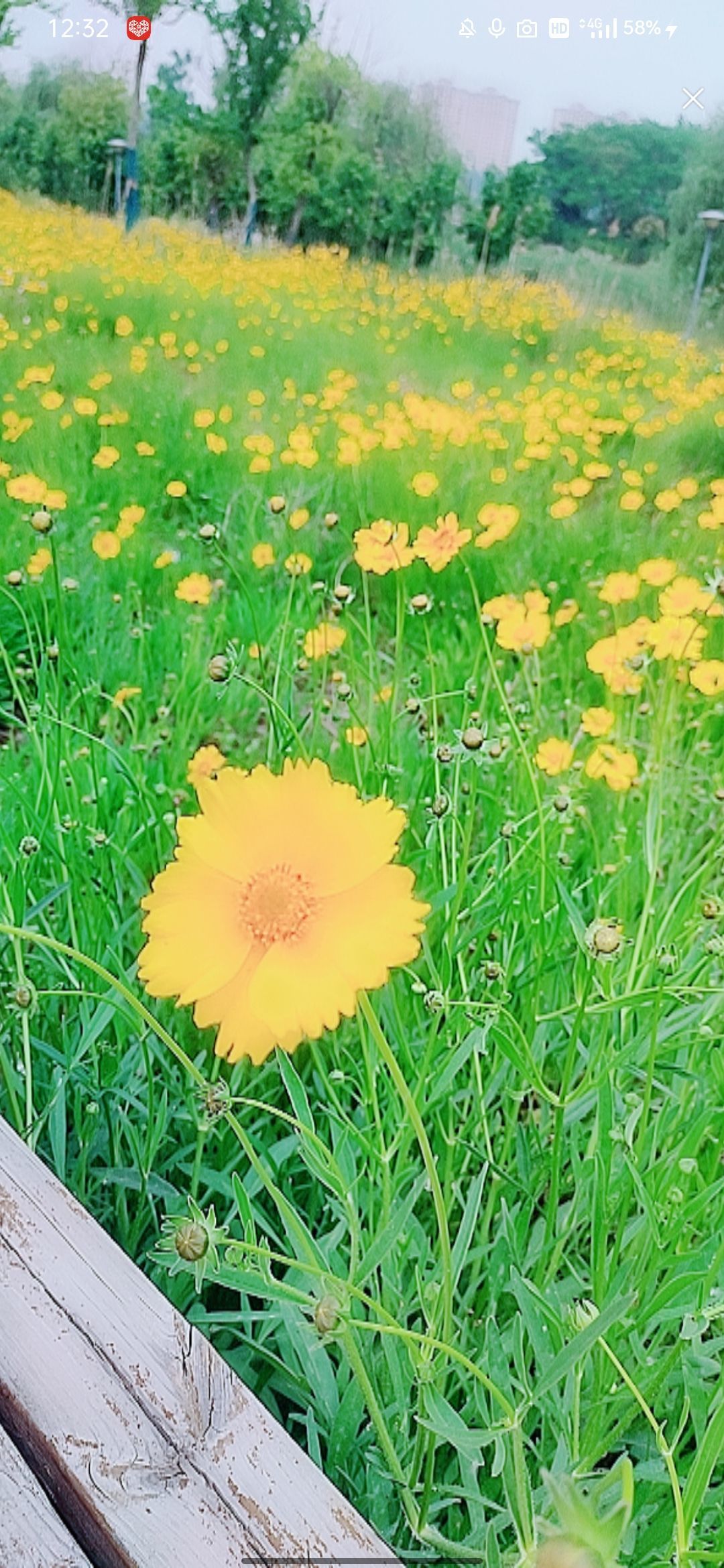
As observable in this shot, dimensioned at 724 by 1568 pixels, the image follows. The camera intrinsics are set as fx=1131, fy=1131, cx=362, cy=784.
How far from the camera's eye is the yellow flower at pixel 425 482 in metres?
1.10

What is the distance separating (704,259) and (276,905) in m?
0.88

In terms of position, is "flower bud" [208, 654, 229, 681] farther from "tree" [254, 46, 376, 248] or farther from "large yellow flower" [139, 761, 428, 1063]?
"tree" [254, 46, 376, 248]

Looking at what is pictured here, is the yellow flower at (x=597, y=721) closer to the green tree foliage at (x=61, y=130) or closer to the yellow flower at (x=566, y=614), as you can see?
the yellow flower at (x=566, y=614)

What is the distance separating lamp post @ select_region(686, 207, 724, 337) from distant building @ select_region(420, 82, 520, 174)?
178 millimetres

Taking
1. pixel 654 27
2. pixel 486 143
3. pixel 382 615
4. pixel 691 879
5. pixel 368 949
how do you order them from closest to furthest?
pixel 368 949
pixel 691 879
pixel 654 27
pixel 486 143
pixel 382 615

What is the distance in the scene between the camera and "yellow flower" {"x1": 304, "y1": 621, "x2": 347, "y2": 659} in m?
0.90

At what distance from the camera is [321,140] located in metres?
0.99

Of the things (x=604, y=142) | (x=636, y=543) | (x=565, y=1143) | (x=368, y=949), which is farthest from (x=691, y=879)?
(x=604, y=142)

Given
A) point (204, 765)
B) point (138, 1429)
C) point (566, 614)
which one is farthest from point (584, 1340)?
point (566, 614)

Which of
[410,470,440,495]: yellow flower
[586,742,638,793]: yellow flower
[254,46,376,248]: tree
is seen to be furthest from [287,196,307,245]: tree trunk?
[586,742,638,793]: yellow flower

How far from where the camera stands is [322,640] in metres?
0.93

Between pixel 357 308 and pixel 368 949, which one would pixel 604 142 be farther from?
pixel 368 949

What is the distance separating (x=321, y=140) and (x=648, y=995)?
2.76 ft

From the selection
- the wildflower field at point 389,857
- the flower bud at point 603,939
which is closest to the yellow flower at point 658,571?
the wildflower field at point 389,857
